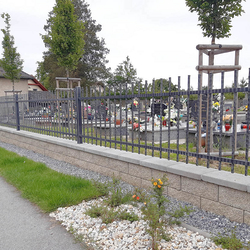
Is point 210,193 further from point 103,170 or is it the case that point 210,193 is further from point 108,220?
point 103,170

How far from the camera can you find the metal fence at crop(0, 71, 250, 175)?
3.56 meters

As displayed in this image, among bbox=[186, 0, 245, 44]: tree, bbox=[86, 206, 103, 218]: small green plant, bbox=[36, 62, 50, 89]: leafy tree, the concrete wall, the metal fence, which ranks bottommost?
bbox=[86, 206, 103, 218]: small green plant

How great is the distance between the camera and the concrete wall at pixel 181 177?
2854mm

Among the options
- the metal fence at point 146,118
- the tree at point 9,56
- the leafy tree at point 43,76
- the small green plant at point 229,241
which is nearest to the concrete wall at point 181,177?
the metal fence at point 146,118

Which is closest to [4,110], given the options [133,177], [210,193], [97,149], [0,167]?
[0,167]

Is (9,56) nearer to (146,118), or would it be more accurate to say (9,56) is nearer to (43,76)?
(146,118)

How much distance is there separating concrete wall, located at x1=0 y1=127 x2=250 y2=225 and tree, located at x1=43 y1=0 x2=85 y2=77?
548 cm

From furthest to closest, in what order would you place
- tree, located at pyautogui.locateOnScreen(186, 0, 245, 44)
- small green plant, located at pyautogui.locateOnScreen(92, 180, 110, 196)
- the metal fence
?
tree, located at pyautogui.locateOnScreen(186, 0, 245, 44) → small green plant, located at pyautogui.locateOnScreen(92, 180, 110, 196) → the metal fence

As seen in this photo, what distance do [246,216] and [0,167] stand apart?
5164mm

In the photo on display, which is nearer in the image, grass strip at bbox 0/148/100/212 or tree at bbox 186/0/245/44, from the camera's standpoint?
grass strip at bbox 0/148/100/212

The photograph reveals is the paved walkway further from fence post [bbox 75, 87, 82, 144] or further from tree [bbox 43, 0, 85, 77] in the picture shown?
tree [bbox 43, 0, 85, 77]

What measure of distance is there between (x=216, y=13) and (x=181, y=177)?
3.62 m

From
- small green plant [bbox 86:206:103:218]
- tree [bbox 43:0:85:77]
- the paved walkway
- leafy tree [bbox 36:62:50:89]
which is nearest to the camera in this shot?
the paved walkway

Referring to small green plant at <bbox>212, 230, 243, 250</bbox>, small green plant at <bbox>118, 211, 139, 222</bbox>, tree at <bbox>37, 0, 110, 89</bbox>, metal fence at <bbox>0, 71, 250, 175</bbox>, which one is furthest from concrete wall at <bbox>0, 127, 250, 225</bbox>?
tree at <bbox>37, 0, 110, 89</bbox>
